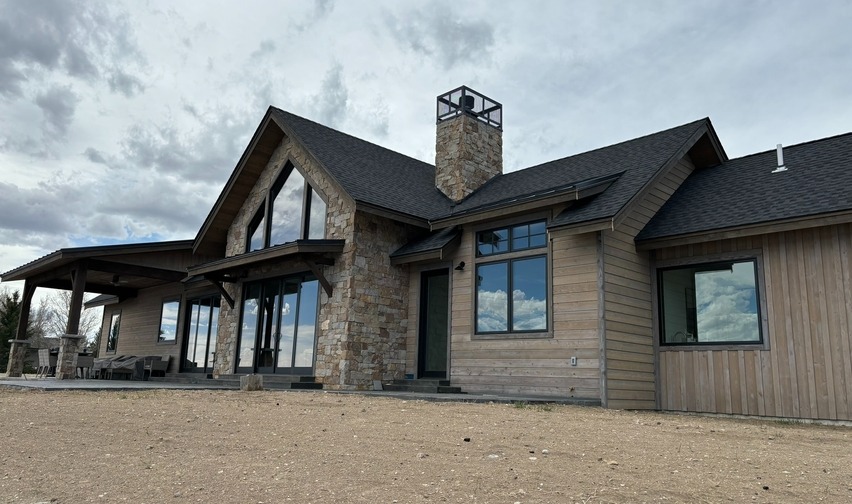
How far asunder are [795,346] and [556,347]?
316 centimetres

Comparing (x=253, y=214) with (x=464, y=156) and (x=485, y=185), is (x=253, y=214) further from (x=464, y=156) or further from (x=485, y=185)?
(x=485, y=185)

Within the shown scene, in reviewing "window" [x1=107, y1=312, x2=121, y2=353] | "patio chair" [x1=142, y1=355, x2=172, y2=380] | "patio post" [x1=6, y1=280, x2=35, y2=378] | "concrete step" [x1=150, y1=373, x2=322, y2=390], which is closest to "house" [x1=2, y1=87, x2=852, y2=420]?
"patio post" [x1=6, y1=280, x2=35, y2=378]

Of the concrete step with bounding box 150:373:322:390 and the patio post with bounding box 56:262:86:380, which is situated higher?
the patio post with bounding box 56:262:86:380

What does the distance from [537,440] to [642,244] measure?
18.3 ft

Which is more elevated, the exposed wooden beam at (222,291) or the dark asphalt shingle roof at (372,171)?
the dark asphalt shingle roof at (372,171)

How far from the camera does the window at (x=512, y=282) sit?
32.8ft

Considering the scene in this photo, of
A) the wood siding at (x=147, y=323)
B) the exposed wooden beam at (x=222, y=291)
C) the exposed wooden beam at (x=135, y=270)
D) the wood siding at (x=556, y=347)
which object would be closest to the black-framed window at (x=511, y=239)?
the wood siding at (x=556, y=347)

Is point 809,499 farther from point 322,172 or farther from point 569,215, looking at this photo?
point 322,172

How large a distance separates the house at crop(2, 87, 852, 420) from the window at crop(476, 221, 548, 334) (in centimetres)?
3

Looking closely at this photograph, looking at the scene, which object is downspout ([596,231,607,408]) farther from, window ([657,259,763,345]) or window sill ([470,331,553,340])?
window ([657,259,763,345])

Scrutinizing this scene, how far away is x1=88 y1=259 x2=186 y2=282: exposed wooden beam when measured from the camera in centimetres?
1423

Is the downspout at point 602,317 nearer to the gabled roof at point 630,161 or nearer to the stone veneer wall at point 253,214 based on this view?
the gabled roof at point 630,161

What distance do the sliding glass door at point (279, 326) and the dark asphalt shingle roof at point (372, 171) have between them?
6.98ft

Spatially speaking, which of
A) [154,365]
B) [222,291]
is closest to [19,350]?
[154,365]
